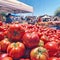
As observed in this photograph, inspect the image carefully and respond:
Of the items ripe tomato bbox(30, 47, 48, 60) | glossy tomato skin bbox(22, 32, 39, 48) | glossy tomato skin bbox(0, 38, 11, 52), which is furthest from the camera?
glossy tomato skin bbox(0, 38, 11, 52)

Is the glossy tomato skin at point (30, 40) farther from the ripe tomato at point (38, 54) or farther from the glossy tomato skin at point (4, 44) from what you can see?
the glossy tomato skin at point (4, 44)

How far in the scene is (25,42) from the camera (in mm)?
1761

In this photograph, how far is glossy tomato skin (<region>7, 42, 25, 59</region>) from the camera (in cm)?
169

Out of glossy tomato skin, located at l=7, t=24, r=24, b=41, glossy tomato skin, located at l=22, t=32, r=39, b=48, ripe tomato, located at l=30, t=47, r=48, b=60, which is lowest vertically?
ripe tomato, located at l=30, t=47, r=48, b=60

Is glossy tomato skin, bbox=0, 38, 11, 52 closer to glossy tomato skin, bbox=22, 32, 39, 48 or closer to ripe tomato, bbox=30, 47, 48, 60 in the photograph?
glossy tomato skin, bbox=22, 32, 39, 48

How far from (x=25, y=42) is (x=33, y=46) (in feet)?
0.27

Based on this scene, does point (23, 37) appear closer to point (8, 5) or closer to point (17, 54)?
point (17, 54)

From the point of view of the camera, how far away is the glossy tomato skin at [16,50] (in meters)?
1.69

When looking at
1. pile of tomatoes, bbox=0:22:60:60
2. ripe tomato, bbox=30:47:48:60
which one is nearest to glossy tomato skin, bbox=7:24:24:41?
pile of tomatoes, bbox=0:22:60:60

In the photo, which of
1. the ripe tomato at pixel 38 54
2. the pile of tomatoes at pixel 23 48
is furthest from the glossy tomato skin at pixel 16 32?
the ripe tomato at pixel 38 54

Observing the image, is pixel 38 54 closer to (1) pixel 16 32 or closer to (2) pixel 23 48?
(2) pixel 23 48

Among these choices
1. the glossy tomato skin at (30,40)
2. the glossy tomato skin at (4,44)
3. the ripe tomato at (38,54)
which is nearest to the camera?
the ripe tomato at (38,54)

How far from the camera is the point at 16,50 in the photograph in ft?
5.56

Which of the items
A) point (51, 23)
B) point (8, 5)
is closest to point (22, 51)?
point (51, 23)
